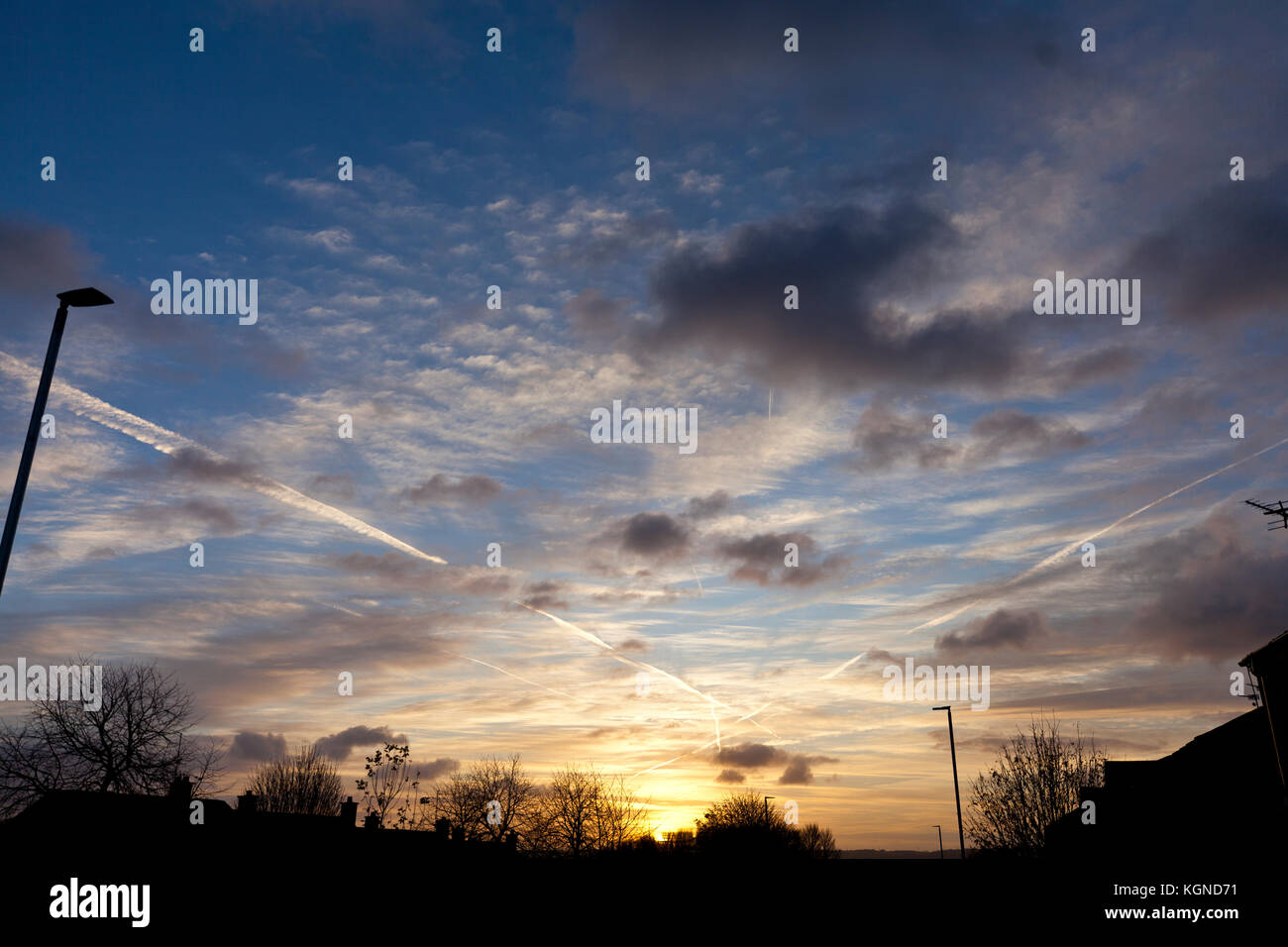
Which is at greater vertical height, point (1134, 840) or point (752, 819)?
point (1134, 840)

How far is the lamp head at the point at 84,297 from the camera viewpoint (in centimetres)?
1619

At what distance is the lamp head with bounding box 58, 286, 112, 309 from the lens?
16.2 m

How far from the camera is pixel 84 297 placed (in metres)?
16.2

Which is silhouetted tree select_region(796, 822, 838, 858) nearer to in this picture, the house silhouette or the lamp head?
the house silhouette

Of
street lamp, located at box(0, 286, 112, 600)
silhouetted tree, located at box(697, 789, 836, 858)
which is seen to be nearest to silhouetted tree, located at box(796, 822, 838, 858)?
silhouetted tree, located at box(697, 789, 836, 858)

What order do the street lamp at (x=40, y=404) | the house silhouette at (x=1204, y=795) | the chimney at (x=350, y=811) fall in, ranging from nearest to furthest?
1. the street lamp at (x=40, y=404)
2. the house silhouette at (x=1204, y=795)
3. the chimney at (x=350, y=811)

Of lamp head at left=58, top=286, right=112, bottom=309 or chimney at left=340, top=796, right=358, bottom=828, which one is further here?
chimney at left=340, top=796, right=358, bottom=828

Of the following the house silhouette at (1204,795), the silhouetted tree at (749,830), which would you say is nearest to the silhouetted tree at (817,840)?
the silhouetted tree at (749,830)

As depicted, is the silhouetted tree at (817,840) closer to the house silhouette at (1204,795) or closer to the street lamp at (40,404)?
the house silhouette at (1204,795)
